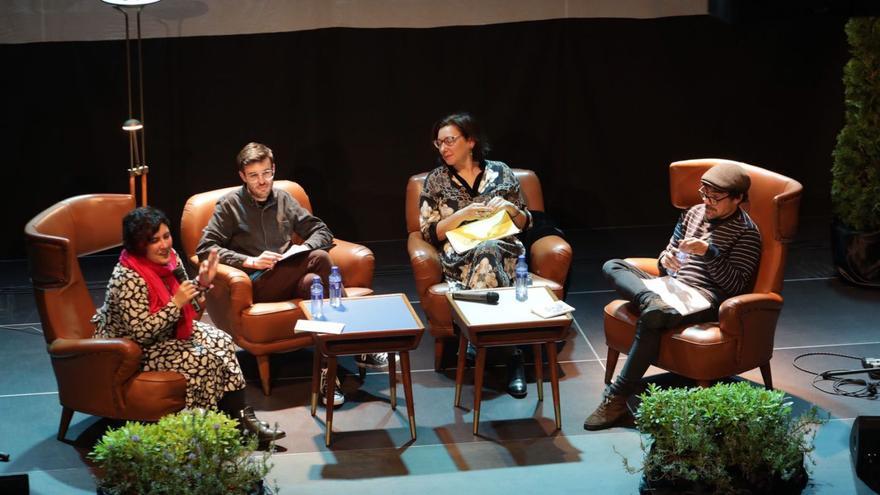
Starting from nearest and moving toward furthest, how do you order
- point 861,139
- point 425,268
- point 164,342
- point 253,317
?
1. point 164,342
2. point 253,317
3. point 425,268
4. point 861,139

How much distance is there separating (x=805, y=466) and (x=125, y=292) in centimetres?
286

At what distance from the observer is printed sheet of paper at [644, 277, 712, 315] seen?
5.49m

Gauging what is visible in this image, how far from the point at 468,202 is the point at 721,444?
2453 mm

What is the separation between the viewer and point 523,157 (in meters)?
8.52

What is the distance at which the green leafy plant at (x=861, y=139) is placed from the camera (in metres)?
7.04

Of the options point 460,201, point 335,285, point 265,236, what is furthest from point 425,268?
point 265,236

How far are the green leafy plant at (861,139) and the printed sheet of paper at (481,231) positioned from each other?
2.37 m

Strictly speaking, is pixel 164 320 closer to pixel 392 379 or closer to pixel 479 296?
pixel 392 379

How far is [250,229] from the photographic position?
609 centimetres

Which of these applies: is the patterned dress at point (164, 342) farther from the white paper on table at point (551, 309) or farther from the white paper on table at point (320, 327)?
the white paper on table at point (551, 309)

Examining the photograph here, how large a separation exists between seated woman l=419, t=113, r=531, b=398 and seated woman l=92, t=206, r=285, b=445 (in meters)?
1.42

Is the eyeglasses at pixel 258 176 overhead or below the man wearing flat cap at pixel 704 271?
overhead

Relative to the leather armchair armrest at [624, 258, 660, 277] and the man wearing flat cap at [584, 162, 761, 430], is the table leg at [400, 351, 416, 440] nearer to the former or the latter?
the man wearing flat cap at [584, 162, 761, 430]

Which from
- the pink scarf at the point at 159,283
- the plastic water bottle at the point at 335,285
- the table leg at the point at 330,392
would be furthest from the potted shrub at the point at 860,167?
the pink scarf at the point at 159,283
